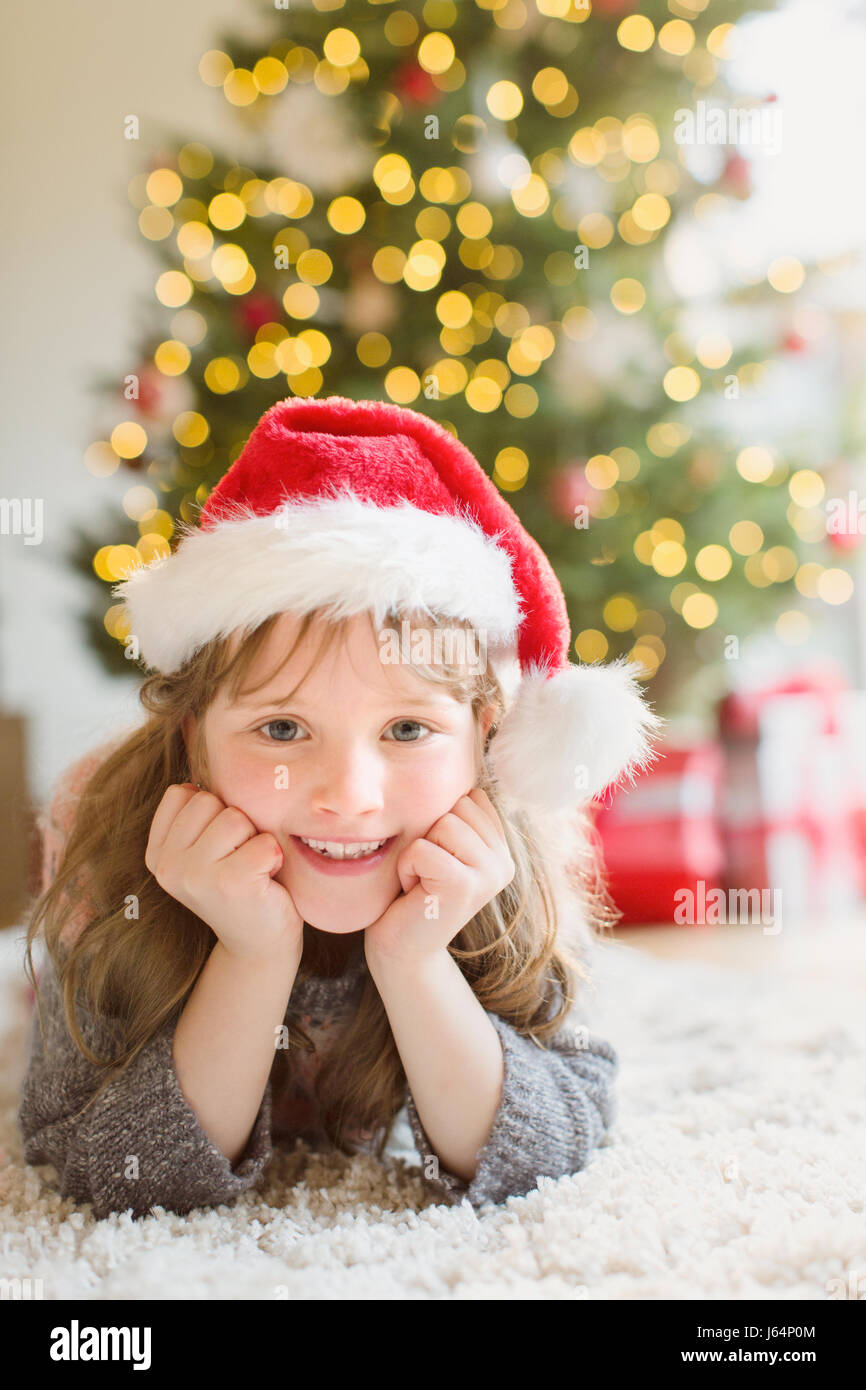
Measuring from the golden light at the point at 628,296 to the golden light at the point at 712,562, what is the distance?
46 centimetres

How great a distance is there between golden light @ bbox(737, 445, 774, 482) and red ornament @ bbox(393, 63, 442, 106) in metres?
0.87

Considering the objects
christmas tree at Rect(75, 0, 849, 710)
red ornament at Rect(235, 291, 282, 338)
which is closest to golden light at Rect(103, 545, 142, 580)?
christmas tree at Rect(75, 0, 849, 710)

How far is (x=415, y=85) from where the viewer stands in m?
1.87

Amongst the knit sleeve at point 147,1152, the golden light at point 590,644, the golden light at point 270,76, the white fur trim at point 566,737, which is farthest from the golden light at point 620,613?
the knit sleeve at point 147,1152

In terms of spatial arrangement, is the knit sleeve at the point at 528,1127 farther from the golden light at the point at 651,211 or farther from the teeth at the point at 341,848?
the golden light at the point at 651,211

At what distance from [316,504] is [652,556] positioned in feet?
4.52

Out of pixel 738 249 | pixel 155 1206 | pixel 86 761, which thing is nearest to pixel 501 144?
pixel 738 249

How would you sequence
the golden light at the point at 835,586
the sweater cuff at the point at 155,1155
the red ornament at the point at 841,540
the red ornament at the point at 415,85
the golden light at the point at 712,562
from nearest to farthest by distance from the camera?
1. the sweater cuff at the point at 155,1155
2. the red ornament at the point at 415,85
3. the golden light at the point at 712,562
4. the red ornament at the point at 841,540
5. the golden light at the point at 835,586

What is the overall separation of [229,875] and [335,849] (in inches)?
3.1

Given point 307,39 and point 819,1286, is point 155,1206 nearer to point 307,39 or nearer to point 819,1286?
point 819,1286

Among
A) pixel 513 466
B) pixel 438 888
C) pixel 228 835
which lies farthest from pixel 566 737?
pixel 513 466

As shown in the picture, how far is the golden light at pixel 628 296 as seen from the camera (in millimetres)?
→ 1986
